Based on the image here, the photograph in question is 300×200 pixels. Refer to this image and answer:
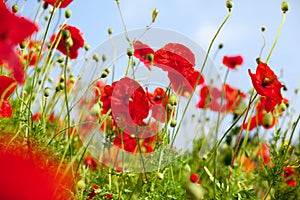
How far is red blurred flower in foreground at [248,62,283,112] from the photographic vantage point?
91cm

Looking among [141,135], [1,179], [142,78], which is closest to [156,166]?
[141,135]

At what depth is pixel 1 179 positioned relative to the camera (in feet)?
0.86

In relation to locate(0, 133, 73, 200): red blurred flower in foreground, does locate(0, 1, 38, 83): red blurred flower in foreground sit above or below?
above

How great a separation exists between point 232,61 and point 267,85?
1071 mm

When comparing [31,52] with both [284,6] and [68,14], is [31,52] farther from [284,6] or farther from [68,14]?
[284,6]

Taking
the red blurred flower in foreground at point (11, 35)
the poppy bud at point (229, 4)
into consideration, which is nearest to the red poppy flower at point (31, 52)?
the poppy bud at point (229, 4)

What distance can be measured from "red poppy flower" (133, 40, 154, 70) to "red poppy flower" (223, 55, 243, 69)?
3.36ft

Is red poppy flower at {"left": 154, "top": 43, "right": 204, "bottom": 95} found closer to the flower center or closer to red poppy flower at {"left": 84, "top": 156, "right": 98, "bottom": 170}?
the flower center

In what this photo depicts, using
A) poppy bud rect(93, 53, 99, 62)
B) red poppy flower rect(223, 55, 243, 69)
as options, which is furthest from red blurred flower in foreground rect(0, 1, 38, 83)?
red poppy flower rect(223, 55, 243, 69)

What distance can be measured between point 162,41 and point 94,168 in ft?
2.47

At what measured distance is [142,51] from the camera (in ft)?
3.08

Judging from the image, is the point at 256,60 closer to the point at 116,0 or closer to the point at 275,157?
the point at 275,157

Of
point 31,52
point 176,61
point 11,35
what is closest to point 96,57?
point 31,52

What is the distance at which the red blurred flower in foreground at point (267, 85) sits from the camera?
91 cm
